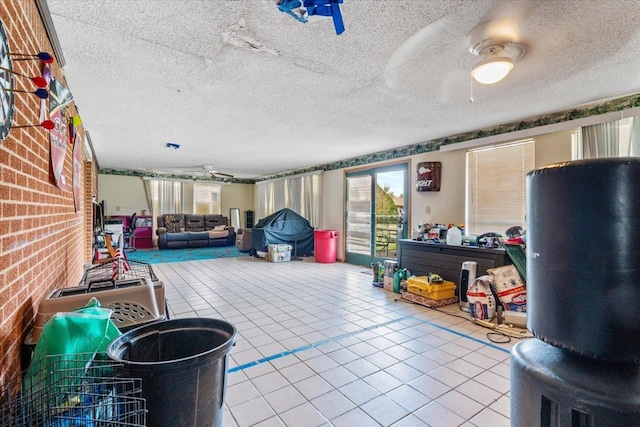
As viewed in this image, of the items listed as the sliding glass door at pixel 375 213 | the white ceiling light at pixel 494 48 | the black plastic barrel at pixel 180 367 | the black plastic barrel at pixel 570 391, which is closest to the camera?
the black plastic barrel at pixel 570 391

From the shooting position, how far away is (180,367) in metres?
1.07

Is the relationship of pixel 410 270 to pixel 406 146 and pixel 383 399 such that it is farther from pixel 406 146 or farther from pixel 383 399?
pixel 383 399

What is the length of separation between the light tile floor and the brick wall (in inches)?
44.6

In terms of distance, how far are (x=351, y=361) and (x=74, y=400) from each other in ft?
5.88

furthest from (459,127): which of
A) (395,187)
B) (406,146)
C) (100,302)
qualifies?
(100,302)

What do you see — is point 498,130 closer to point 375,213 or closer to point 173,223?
point 375,213

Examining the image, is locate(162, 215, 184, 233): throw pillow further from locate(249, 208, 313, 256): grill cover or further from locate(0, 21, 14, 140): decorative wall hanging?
locate(0, 21, 14, 140): decorative wall hanging

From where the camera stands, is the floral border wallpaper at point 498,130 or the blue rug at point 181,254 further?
the blue rug at point 181,254

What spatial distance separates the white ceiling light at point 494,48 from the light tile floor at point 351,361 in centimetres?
220

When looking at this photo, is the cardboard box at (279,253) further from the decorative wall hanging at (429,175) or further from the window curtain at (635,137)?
the window curtain at (635,137)

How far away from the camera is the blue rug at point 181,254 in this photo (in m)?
7.19

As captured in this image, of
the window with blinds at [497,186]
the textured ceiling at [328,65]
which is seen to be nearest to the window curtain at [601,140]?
the textured ceiling at [328,65]

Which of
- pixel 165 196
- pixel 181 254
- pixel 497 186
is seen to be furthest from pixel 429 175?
pixel 165 196

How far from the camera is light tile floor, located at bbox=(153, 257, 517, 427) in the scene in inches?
69.5
